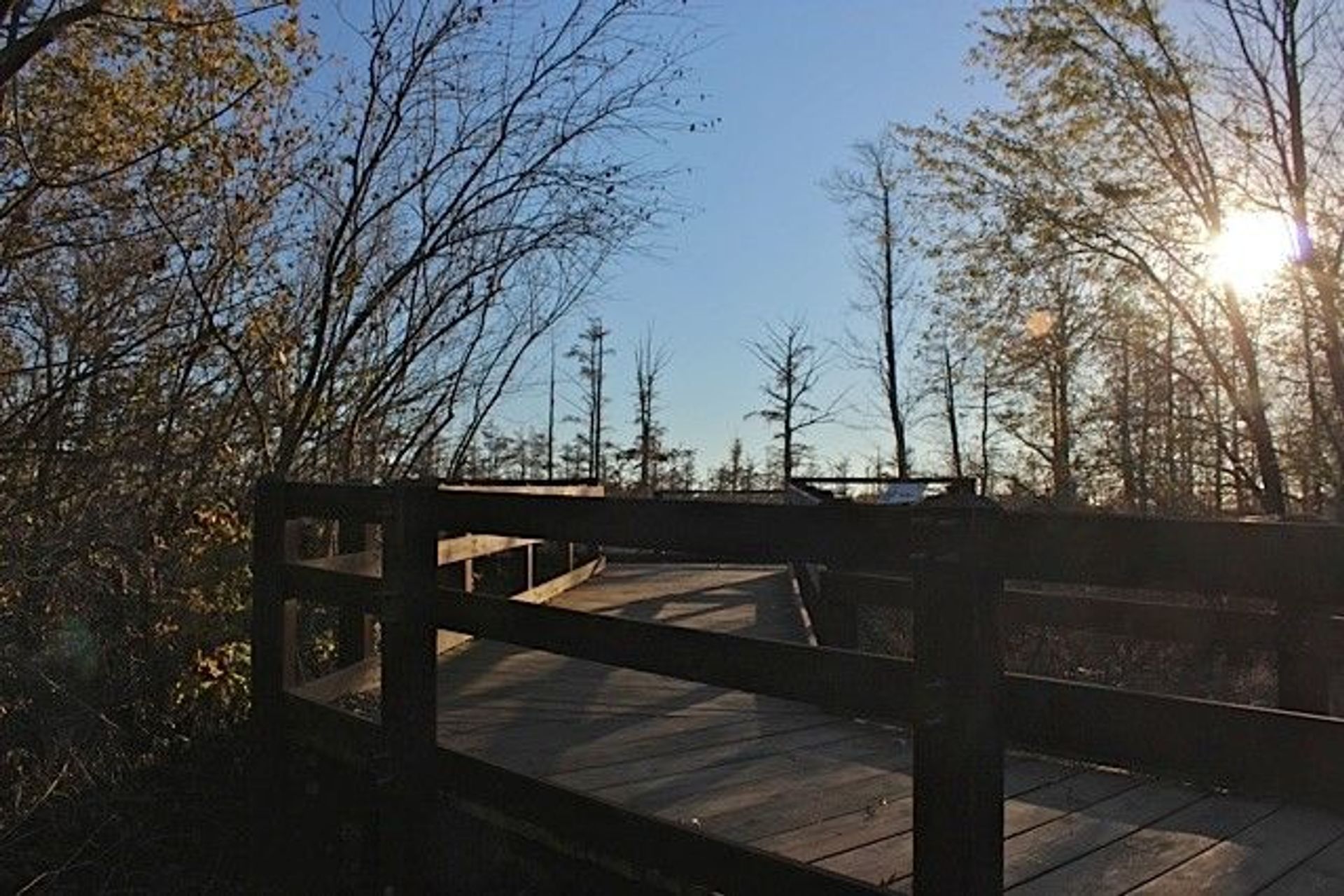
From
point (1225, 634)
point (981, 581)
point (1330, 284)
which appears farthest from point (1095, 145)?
point (981, 581)

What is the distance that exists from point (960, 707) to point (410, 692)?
2400 mm

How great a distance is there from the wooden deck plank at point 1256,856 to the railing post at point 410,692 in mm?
2422

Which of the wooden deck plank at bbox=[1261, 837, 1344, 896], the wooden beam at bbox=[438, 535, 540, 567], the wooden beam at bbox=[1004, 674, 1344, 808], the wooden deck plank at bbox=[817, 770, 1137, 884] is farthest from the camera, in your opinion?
the wooden beam at bbox=[438, 535, 540, 567]

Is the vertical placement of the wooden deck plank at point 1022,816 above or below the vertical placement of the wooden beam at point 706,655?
below

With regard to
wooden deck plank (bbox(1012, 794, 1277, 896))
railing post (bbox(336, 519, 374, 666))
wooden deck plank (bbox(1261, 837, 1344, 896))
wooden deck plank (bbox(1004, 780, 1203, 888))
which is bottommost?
wooden deck plank (bbox(1261, 837, 1344, 896))

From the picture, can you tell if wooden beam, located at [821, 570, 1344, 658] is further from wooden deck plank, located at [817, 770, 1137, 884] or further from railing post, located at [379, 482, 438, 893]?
railing post, located at [379, 482, 438, 893]

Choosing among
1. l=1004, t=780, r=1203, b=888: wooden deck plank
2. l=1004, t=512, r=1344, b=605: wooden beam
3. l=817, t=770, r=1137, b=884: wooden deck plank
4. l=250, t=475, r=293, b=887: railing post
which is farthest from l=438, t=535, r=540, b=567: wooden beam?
l=1004, t=512, r=1344, b=605: wooden beam

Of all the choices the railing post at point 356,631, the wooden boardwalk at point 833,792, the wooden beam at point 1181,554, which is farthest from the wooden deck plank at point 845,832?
the railing post at point 356,631

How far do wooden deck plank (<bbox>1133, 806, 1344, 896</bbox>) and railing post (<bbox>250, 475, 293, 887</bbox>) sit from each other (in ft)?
12.8

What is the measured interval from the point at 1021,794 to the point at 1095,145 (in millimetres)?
17765

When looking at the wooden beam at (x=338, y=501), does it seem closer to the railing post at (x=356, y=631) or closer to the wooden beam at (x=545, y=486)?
the railing post at (x=356, y=631)

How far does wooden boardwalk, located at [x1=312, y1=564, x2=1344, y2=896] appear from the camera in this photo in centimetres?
363

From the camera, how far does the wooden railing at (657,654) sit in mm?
2400

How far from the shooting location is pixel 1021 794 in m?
4.46
